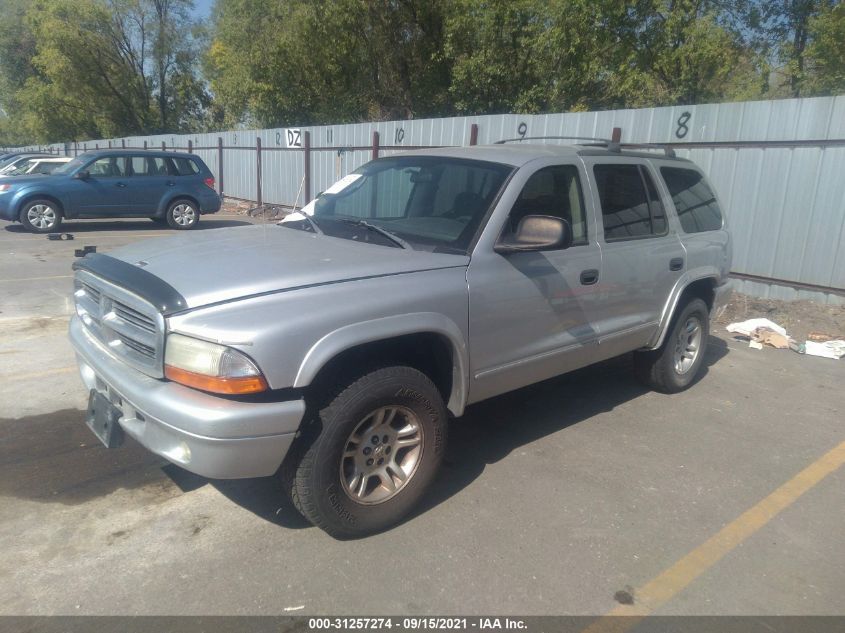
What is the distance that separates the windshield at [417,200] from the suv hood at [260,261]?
0.21 meters

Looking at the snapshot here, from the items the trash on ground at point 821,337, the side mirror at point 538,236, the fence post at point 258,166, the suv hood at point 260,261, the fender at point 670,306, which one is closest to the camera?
the suv hood at point 260,261

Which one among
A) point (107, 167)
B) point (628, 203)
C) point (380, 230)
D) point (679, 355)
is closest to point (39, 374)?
point (380, 230)

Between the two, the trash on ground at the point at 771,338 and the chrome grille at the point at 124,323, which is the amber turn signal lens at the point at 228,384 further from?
the trash on ground at the point at 771,338

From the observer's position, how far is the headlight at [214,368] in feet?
9.05

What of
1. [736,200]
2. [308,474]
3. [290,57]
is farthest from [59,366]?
[290,57]

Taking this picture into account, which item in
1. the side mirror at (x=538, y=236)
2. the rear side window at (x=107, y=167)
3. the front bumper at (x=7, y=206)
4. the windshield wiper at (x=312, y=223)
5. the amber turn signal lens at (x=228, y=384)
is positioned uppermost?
the side mirror at (x=538, y=236)

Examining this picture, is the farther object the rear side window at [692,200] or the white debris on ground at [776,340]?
the white debris on ground at [776,340]

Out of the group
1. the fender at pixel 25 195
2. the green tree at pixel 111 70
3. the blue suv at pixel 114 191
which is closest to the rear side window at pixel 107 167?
the blue suv at pixel 114 191

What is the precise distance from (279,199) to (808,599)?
17544 mm

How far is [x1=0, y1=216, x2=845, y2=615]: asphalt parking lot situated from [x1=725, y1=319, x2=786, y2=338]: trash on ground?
2.32 metres

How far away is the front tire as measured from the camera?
9.89 feet

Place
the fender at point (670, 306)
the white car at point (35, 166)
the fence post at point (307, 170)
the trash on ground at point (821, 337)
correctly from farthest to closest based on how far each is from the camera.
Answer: the fence post at point (307, 170) < the white car at point (35, 166) < the trash on ground at point (821, 337) < the fender at point (670, 306)

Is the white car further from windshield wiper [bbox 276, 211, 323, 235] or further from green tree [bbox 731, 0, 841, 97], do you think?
green tree [bbox 731, 0, 841, 97]

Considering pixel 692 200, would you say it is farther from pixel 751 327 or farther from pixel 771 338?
pixel 751 327
